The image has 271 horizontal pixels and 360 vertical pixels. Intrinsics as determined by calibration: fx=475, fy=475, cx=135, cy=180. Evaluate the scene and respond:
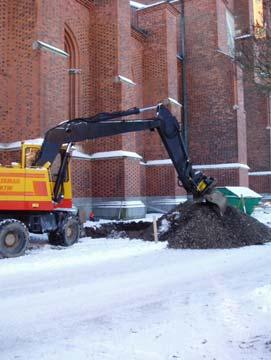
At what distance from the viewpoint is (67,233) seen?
11.1m

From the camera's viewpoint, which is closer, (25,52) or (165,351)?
(165,351)

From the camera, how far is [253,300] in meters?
5.77

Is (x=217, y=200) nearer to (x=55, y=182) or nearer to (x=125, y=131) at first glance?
(x=125, y=131)

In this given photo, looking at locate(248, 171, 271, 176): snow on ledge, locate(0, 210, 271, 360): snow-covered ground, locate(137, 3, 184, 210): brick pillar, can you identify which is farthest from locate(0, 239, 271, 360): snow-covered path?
locate(248, 171, 271, 176): snow on ledge

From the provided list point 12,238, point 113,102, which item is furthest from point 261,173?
point 12,238

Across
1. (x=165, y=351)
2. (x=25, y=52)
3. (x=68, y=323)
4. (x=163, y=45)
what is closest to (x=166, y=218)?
(x=25, y=52)

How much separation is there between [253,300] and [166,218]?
692 centimetres

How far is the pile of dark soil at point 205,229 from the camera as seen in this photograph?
10.8 meters

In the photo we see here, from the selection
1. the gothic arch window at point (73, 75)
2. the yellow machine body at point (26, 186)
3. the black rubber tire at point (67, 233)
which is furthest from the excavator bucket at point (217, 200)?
the gothic arch window at point (73, 75)

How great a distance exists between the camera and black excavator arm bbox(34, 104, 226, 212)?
11.2 metres

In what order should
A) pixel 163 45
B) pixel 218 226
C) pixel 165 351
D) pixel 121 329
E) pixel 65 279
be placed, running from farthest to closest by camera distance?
pixel 163 45
pixel 218 226
pixel 65 279
pixel 121 329
pixel 165 351

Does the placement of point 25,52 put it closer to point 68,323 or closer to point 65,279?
point 65,279

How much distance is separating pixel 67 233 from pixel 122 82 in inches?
301

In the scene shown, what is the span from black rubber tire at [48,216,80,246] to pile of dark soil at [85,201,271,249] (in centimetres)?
181
